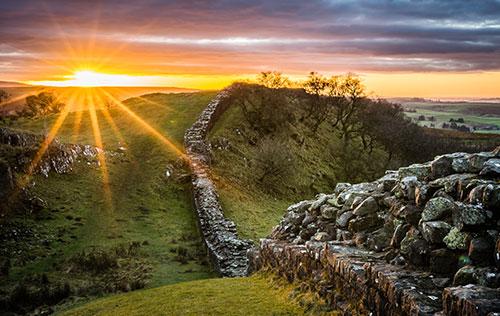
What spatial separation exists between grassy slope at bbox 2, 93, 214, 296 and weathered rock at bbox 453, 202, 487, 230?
15.8 meters

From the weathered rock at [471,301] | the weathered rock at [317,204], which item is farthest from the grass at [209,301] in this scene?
the weathered rock at [471,301]

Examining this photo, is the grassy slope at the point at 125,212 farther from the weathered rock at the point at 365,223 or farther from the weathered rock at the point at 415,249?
the weathered rock at the point at 415,249

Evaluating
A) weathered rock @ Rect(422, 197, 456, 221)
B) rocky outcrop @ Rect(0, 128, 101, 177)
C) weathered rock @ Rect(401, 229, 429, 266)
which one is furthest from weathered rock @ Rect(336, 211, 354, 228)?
rocky outcrop @ Rect(0, 128, 101, 177)

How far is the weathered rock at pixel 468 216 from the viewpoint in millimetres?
8117

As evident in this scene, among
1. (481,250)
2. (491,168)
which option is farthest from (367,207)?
(481,250)

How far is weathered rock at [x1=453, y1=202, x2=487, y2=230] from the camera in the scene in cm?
812

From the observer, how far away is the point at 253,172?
161 ft

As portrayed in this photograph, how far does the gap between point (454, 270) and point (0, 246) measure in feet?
76.0

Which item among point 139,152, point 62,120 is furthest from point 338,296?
point 62,120

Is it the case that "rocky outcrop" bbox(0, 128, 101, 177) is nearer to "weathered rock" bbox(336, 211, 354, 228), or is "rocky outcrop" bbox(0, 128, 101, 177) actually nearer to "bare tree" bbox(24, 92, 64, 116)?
"weathered rock" bbox(336, 211, 354, 228)

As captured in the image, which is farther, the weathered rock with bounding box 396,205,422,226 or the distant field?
the distant field

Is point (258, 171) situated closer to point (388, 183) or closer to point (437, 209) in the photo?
point (388, 183)

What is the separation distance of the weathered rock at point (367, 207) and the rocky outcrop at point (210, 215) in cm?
1058

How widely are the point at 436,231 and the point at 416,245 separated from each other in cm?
56
